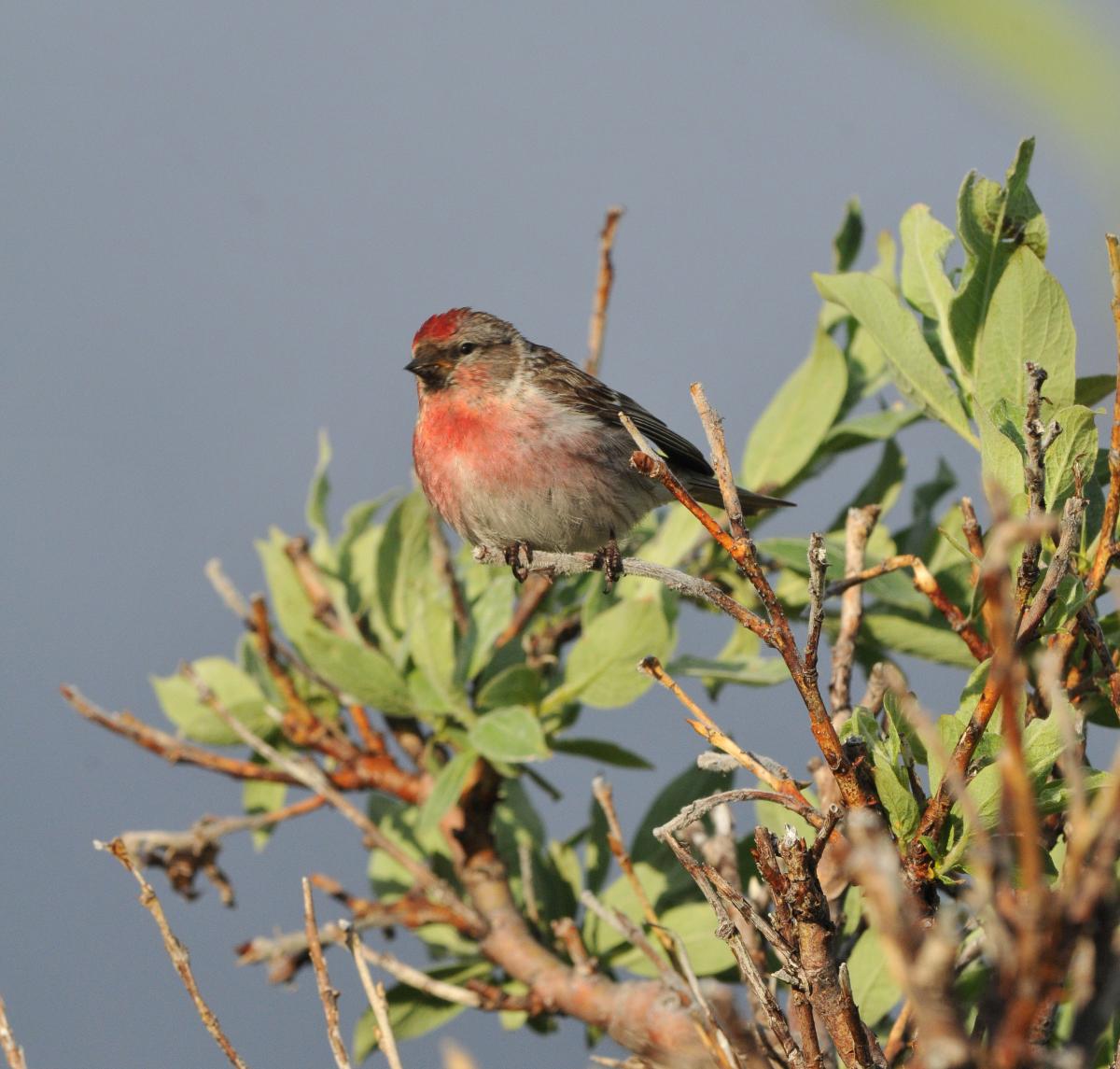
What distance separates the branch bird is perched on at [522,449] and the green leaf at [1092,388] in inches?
64.5

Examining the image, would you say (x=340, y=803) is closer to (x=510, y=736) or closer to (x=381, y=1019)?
(x=510, y=736)

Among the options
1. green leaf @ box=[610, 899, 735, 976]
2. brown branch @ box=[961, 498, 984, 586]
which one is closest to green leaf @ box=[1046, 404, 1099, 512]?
brown branch @ box=[961, 498, 984, 586]

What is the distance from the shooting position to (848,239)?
339 cm

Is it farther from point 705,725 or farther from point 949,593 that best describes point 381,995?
point 949,593

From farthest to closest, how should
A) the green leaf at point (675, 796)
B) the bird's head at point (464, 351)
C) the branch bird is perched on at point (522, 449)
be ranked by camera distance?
the bird's head at point (464, 351) → the branch bird is perched on at point (522, 449) → the green leaf at point (675, 796)

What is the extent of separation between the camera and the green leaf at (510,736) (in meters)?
3.21

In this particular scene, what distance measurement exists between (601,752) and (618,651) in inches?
17.9

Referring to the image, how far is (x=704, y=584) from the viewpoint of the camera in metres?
1.95

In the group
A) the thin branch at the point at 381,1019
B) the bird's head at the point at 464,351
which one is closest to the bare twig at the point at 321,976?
the thin branch at the point at 381,1019

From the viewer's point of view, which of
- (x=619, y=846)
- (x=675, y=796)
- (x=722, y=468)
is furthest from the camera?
(x=675, y=796)

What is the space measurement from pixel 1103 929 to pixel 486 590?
2.84 meters

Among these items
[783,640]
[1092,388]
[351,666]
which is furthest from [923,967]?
[351,666]

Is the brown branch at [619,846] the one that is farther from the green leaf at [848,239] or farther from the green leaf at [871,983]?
the green leaf at [848,239]

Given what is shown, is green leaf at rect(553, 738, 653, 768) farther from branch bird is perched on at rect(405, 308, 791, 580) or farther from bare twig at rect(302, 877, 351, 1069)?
bare twig at rect(302, 877, 351, 1069)
